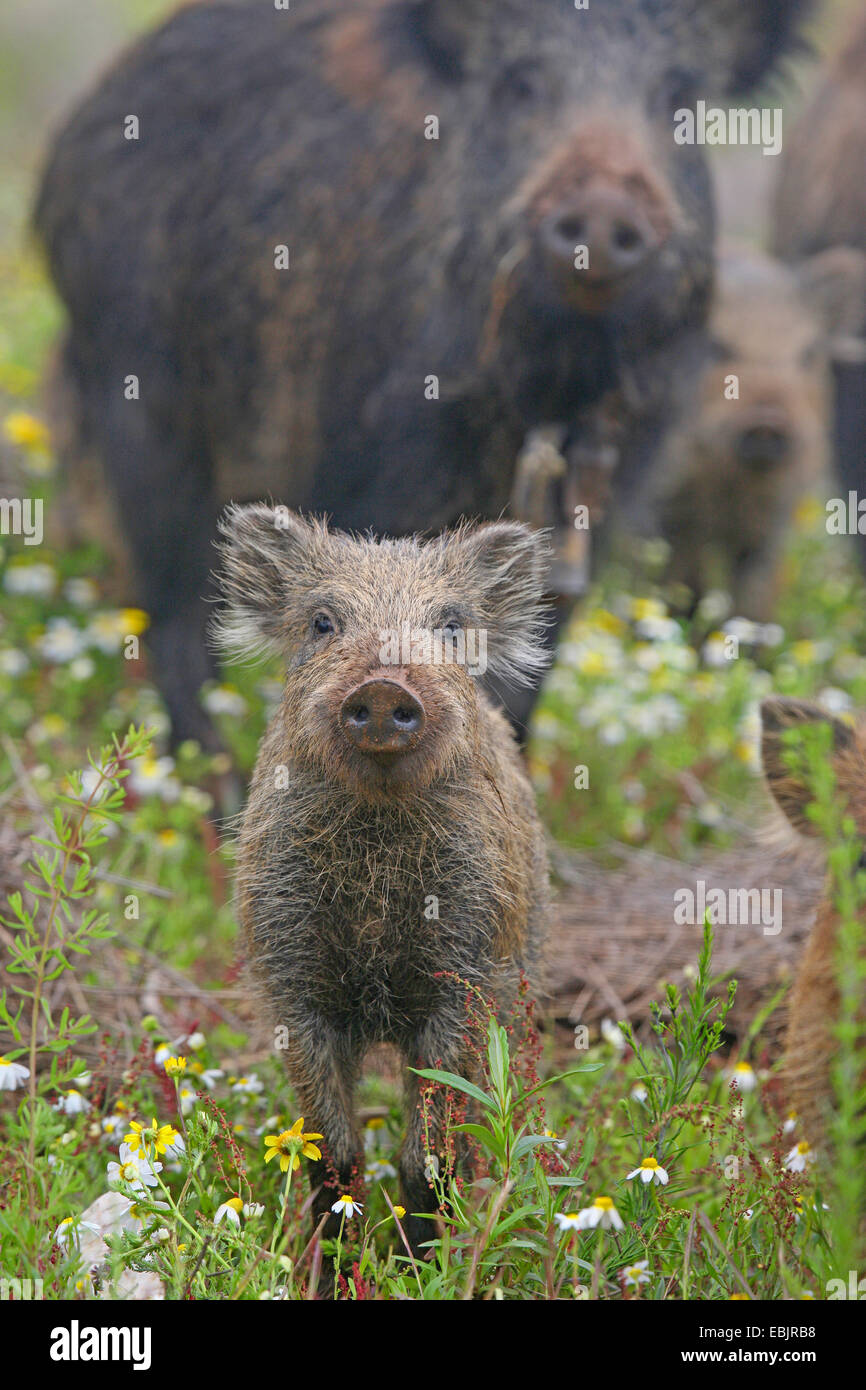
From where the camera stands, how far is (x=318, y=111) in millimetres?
5711

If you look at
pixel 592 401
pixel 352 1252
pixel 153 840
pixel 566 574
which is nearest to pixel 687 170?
pixel 592 401

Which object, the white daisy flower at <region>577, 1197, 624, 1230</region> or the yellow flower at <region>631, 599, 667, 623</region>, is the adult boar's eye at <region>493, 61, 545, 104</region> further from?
the white daisy flower at <region>577, 1197, 624, 1230</region>

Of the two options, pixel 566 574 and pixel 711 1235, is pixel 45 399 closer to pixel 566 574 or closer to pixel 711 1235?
pixel 566 574

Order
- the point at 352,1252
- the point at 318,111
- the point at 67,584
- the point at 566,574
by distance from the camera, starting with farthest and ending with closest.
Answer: the point at 67,584
the point at 318,111
the point at 566,574
the point at 352,1252

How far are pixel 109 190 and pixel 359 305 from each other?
1.36 m

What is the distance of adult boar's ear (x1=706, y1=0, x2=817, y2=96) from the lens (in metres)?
5.30

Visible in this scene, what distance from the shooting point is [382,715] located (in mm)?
2625

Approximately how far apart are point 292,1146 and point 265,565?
1.23m

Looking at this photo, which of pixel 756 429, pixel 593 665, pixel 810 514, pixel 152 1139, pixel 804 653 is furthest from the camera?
pixel 810 514

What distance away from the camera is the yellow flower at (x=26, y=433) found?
7461 millimetres

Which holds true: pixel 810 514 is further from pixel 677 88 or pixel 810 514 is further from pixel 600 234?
pixel 600 234

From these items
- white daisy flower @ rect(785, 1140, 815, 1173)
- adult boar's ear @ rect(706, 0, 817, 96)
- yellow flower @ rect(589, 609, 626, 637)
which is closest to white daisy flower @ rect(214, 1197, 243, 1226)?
white daisy flower @ rect(785, 1140, 815, 1173)

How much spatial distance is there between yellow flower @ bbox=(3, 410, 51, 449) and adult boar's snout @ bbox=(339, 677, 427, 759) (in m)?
5.19

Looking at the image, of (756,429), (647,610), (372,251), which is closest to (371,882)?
(372,251)
